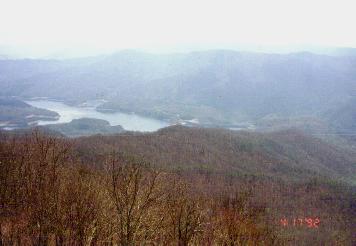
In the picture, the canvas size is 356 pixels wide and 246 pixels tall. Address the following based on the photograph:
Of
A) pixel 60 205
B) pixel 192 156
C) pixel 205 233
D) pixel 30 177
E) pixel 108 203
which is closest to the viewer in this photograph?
pixel 60 205

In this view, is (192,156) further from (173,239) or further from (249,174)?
(173,239)

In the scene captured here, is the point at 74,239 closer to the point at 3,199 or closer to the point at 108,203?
the point at 108,203

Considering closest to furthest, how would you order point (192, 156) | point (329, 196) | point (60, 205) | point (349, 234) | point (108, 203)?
1. point (60, 205)
2. point (108, 203)
3. point (349, 234)
4. point (329, 196)
5. point (192, 156)

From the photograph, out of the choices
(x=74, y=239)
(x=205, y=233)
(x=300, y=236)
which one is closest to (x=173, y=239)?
(x=74, y=239)

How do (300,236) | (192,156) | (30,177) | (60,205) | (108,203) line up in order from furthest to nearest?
(192,156)
(300,236)
(30,177)
(108,203)
(60,205)

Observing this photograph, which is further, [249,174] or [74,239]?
[249,174]

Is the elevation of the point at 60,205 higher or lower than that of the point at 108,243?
higher

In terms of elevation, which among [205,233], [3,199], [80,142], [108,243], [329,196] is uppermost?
[3,199]

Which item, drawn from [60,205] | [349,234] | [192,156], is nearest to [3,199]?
[60,205]

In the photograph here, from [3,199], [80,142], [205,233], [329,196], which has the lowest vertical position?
[329,196]
